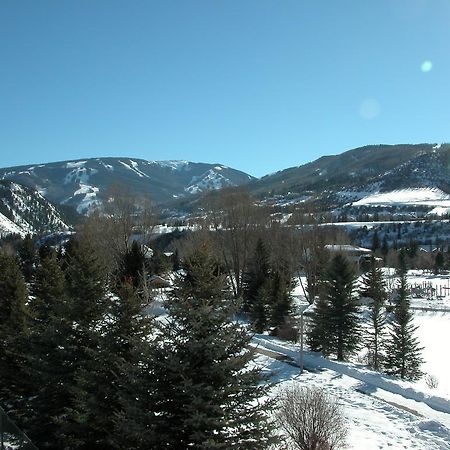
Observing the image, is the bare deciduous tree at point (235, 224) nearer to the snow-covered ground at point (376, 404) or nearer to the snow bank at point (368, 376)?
the snow bank at point (368, 376)

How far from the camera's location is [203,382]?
8438mm

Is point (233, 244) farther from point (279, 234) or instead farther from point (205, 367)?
point (205, 367)

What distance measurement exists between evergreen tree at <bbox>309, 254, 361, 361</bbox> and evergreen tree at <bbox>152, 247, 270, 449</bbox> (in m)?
18.9

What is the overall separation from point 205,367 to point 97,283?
7.66m

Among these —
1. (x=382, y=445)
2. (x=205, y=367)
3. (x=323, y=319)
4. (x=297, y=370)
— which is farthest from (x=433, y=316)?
(x=205, y=367)

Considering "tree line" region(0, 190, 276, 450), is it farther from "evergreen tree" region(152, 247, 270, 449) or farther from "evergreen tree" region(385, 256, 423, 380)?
"evergreen tree" region(385, 256, 423, 380)

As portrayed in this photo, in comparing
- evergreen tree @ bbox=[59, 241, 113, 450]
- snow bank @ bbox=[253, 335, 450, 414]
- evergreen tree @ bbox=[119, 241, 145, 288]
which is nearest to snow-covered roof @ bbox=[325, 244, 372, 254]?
snow bank @ bbox=[253, 335, 450, 414]

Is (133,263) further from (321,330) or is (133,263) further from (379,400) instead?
(379,400)

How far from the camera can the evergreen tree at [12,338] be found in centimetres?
1742

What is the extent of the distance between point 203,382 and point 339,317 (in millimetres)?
20207

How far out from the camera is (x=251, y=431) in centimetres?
890

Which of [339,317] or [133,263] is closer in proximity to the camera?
[339,317]

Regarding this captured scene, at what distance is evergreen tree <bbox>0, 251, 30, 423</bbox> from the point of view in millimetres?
17417

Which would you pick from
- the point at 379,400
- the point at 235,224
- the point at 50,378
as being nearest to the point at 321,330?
the point at 379,400
